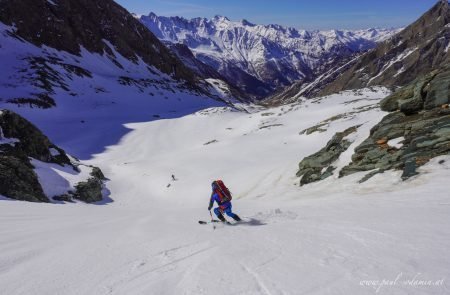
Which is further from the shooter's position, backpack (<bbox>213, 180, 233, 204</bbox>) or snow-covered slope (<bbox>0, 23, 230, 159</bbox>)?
snow-covered slope (<bbox>0, 23, 230, 159</bbox>)

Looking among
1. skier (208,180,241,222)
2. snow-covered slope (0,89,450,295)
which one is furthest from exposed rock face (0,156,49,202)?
skier (208,180,241,222)

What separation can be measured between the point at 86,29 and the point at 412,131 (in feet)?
415

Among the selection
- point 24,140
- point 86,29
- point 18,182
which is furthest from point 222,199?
point 86,29

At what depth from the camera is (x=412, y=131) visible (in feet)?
51.0

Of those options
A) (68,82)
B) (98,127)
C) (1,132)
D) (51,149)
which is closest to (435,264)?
(1,132)

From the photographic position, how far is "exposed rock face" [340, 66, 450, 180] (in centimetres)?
1394

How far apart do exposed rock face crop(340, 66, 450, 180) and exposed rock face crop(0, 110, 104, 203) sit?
1605 centimetres

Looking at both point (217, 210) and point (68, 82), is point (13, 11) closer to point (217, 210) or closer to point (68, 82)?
point (68, 82)

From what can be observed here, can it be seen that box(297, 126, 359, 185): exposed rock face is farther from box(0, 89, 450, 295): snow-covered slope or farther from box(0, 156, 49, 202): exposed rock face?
box(0, 156, 49, 202): exposed rock face

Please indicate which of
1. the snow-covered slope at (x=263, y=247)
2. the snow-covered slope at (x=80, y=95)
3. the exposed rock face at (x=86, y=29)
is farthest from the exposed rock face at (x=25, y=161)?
the exposed rock face at (x=86, y=29)

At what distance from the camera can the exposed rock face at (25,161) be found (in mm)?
18688

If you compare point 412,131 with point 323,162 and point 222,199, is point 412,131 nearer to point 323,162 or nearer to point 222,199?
point 323,162

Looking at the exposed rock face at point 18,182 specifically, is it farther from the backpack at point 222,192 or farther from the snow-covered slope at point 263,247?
the backpack at point 222,192

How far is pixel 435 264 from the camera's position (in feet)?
19.0
